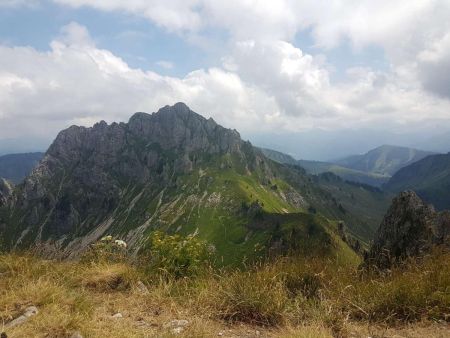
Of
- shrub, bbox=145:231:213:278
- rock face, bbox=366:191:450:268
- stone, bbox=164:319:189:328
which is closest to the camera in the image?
stone, bbox=164:319:189:328

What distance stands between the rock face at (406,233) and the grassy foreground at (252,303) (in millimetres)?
2887

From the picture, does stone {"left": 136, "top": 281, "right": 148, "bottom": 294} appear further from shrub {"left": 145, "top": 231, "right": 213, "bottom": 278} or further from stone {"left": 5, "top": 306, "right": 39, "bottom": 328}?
stone {"left": 5, "top": 306, "right": 39, "bottom": 328}

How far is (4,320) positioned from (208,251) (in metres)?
5.36

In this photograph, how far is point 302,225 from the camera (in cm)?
17875

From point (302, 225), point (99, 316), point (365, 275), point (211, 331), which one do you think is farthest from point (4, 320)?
point (302, 225)

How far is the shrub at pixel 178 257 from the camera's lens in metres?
10.6

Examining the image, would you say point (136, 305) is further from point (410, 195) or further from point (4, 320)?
point (410, 195)

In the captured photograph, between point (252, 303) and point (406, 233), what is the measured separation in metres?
18.2

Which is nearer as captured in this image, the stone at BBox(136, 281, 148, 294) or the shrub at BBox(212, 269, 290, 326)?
the shrub at BBox(212, 269, 290, 326)

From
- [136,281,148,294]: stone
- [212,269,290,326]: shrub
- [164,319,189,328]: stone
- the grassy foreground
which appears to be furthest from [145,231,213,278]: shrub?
[164,319,189,328]: stone

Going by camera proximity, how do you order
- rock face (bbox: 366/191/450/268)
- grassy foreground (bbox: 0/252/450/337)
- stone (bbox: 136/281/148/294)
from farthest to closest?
rock face (bbox: 366/191/450/268)
stone (bbox: 136/281/148/294)
grassy foreground (bbox: 0/252/450/337)

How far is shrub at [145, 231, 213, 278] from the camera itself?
1060 cm

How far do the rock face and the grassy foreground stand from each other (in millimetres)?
2887

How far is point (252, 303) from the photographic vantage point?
27.9 ft
